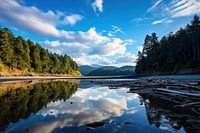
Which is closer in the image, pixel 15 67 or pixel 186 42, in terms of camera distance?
pixel 186 42

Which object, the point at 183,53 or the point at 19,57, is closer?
the point at 183,53

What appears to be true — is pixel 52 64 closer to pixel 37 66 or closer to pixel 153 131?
pixel 37 66

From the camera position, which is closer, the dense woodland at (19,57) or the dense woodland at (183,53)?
the dense woodland at (183,53)

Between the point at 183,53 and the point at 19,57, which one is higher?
the point at 19,57

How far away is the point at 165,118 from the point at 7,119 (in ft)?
22.1

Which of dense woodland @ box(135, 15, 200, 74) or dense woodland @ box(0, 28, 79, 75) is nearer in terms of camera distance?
dense woodland @ box(135, 15, 200, 74)

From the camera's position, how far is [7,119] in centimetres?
725

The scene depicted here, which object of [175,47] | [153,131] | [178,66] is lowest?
[153,131]

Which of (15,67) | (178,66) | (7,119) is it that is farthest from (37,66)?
(7,119)

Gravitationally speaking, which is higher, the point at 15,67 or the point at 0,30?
the point at 0,30

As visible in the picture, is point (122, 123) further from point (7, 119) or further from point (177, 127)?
point (7, 119)

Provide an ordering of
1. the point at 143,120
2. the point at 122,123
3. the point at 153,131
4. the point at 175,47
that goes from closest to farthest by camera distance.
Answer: the point at 153,131 → the point at 122,123 → the point at 143,120 → the point at 175,47

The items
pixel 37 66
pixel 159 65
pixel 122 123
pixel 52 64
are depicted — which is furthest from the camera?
pixel 52 64

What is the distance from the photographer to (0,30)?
Result: 2630 inches
